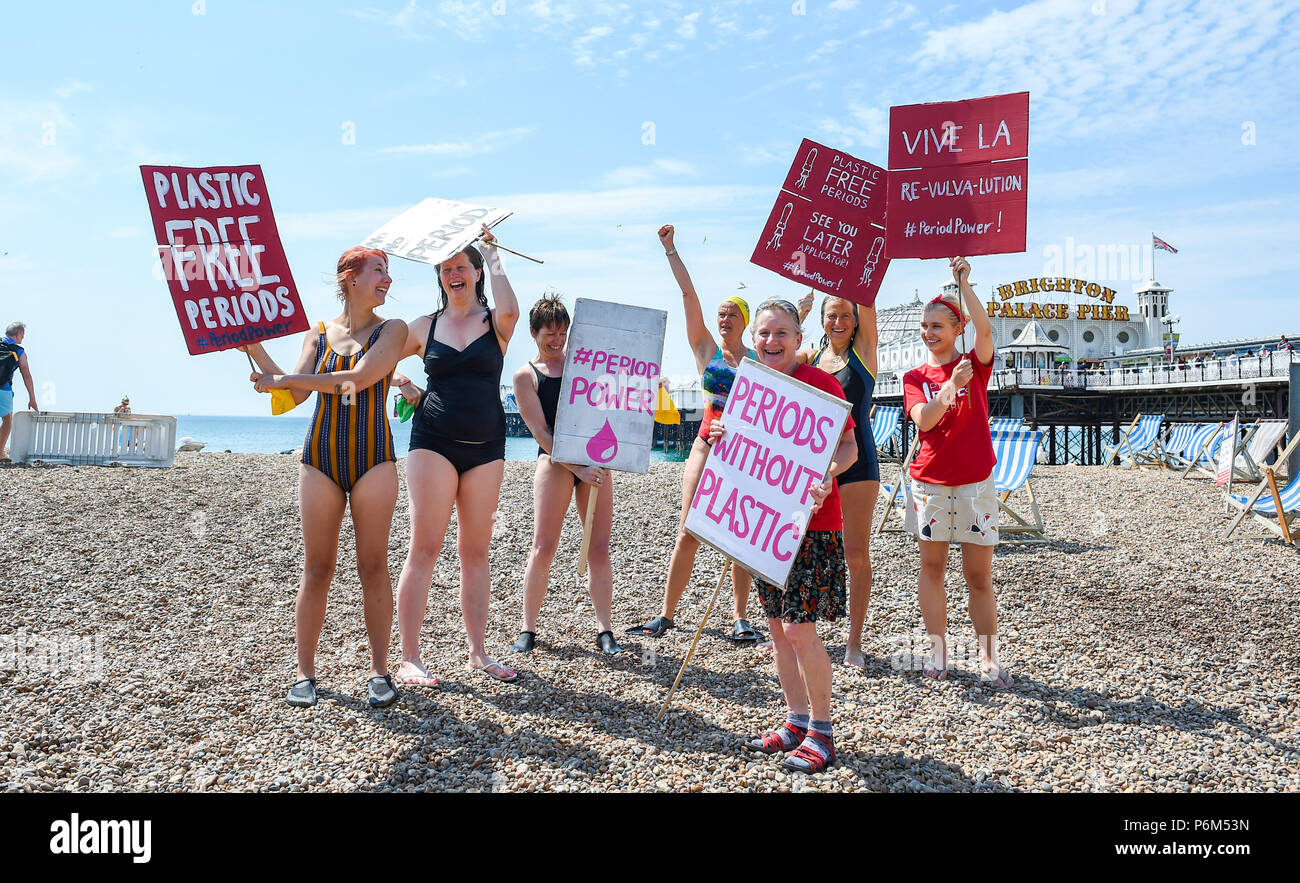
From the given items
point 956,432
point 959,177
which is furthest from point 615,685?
point 959,177

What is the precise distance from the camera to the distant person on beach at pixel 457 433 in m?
3.62

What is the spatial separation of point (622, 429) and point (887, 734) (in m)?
1.87

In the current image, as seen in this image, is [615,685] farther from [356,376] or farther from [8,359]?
[8,359]

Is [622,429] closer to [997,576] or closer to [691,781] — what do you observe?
[691,781]

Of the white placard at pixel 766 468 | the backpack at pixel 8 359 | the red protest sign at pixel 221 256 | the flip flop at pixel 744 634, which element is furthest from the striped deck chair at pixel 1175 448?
the backpack at pixel 8 359

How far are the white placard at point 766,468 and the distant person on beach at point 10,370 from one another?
10.1 meters

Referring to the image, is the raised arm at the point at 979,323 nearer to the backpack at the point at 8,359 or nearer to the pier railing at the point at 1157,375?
the backpack at the point at 8,359

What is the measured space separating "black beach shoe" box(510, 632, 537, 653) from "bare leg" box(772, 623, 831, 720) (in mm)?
1790

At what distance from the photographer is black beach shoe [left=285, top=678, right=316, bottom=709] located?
341 cm

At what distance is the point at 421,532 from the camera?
362 centimetres

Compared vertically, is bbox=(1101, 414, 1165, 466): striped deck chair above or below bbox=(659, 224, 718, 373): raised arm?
below

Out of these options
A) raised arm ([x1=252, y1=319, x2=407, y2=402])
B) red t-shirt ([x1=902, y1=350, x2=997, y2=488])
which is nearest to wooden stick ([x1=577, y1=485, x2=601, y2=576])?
raised arm ([x1=252, y1=319, x2=407, y2=402])

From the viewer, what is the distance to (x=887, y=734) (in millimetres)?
3174

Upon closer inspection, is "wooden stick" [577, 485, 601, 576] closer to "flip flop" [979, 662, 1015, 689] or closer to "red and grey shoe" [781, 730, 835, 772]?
"red and grey shoe" [781, 730, 835, 772]
